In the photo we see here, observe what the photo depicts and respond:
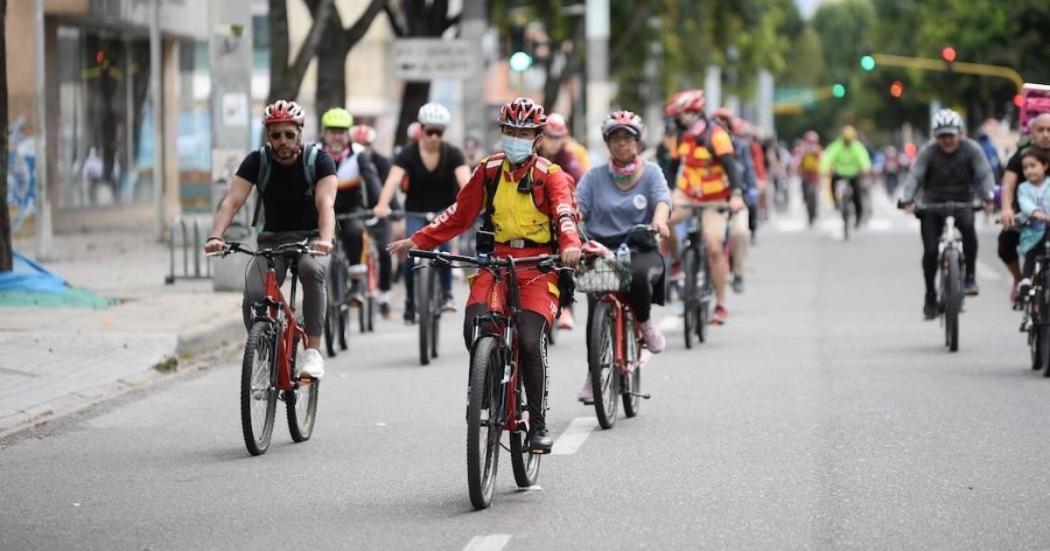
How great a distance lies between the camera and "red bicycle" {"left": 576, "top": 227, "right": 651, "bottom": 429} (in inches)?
384

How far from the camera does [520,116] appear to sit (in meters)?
8.96

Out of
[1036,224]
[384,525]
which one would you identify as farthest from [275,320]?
[1036,224]

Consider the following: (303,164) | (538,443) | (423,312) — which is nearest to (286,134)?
(303,164)

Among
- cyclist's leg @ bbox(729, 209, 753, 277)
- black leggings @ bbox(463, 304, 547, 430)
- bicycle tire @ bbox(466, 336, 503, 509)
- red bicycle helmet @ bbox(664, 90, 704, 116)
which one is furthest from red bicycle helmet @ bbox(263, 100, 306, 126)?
cyclist's leg @ bbox(729, 209, 753, 277)

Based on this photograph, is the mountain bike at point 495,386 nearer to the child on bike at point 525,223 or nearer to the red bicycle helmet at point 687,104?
the child on bike at point 525,223

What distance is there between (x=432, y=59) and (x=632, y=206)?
55.2ft

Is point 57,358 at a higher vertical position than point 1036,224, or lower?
lower

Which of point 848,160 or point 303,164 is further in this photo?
point 848,160

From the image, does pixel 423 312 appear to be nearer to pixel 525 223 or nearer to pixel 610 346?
pixel 610 346

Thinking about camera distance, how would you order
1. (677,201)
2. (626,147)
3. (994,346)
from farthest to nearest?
(677,201) → (994,346) → (626,147)

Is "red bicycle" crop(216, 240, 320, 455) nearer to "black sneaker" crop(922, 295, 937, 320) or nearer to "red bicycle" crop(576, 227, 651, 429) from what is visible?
"red bicycle" crop(576, 227, 651, 429)

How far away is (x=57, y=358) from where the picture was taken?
14055 millimetres

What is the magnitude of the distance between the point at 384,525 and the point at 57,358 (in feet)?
21.2

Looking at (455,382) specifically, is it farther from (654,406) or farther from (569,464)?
(569,464)
